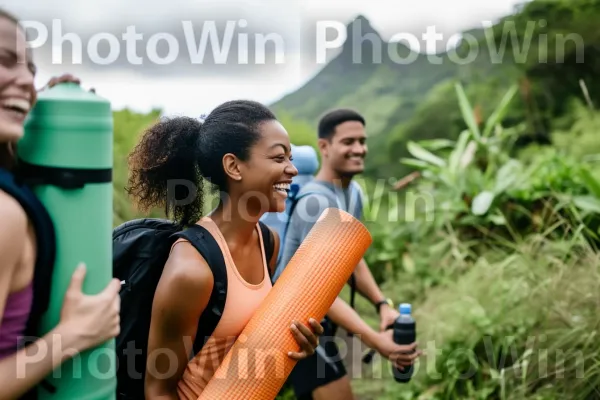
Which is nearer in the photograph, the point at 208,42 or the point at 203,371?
the point at 203,371

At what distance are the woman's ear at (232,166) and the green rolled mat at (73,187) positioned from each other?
73cm

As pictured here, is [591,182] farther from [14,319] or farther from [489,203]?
[14,319]

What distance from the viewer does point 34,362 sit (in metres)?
1.66

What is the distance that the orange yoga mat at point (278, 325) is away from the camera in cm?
221

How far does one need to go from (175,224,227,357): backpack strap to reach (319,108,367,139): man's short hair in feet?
8.46

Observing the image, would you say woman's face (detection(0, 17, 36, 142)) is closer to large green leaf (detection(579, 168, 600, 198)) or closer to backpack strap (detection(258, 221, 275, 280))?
backpack strap (detection(258, 221, 275, 280))

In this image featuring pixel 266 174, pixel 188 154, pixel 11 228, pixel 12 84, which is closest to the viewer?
pixel 11 228

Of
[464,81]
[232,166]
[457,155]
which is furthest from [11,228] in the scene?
[464,81]

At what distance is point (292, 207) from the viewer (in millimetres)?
3852

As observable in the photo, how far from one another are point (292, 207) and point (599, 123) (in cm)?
560

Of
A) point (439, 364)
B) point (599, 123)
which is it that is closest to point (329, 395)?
point (439, 364)

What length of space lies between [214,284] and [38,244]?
701mm

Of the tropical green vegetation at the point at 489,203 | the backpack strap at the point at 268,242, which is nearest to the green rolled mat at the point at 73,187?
the backpack strap at the point at 268,242

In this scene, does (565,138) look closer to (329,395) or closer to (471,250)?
(471,250)
